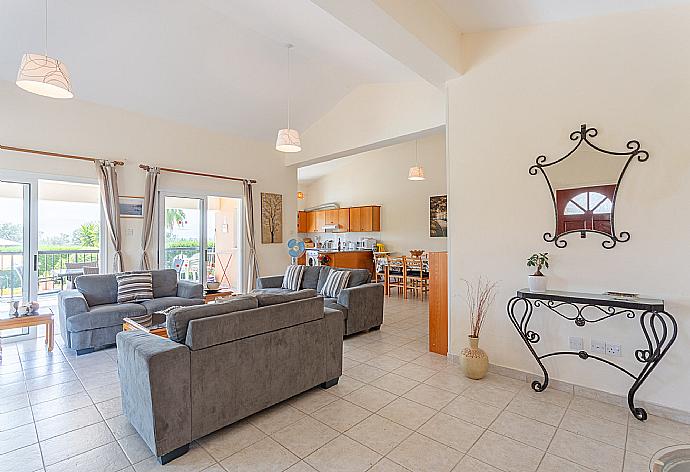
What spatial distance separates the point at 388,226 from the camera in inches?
398

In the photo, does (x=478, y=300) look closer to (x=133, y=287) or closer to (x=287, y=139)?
(x=287, y=139)

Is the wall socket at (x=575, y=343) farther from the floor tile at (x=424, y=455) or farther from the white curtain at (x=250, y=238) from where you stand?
the white curtain at (x=250, y=238)

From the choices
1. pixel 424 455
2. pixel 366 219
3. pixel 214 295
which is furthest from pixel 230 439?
pixel 366 219

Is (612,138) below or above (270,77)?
below

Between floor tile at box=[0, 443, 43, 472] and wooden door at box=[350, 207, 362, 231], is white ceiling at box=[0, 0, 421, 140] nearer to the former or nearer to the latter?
floor tile at box=[0, 443, 43, 472]

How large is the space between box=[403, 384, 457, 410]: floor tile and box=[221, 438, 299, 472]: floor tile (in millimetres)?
1190

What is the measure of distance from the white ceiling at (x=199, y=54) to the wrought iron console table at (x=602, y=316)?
3.32m

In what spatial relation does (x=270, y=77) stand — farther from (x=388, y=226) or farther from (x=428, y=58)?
(x=388, y=226)

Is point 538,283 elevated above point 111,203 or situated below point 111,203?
below

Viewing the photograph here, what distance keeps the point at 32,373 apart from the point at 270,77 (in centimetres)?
472

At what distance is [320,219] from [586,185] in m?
9.12

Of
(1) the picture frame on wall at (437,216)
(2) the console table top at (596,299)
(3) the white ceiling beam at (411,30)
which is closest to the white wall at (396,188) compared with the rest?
(1) the picture frame on wall at (437,216)

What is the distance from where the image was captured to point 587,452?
2.26m

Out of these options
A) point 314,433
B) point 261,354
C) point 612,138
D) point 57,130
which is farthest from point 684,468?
point 57,130
